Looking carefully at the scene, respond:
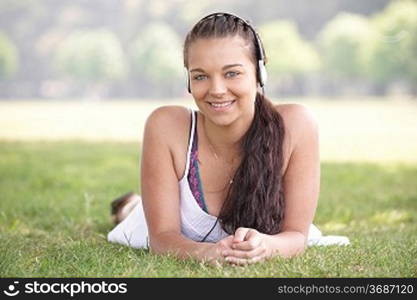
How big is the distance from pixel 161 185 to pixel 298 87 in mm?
34314

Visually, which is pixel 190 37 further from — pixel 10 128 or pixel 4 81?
pixel 4 81

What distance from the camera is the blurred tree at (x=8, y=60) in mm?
29953

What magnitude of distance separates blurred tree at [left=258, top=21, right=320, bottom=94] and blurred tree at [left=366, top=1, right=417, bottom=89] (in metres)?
4.35

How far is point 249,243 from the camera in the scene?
299cm

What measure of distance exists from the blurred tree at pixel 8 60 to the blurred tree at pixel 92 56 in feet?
9.04

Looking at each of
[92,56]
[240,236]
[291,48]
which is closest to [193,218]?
[240,236]

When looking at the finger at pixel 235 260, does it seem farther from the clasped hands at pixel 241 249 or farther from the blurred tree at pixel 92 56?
the blurred tree at pixel 92 56

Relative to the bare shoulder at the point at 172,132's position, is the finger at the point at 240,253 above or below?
Result: below

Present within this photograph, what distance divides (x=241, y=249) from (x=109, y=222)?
2687mm

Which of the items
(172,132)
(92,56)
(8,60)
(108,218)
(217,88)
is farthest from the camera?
(92,56)

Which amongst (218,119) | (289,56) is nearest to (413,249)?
(218,119)

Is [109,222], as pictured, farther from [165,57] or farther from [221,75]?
[165,57]

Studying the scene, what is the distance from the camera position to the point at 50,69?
105 ft

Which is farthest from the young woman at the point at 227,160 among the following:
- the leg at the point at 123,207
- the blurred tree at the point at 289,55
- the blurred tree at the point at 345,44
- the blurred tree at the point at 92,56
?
the blurred tree at the point at 289,55
